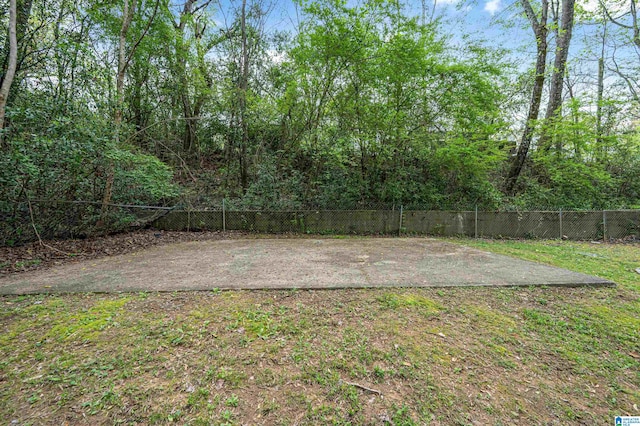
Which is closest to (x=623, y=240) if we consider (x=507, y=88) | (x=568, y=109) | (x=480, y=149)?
(x=568, y=109)

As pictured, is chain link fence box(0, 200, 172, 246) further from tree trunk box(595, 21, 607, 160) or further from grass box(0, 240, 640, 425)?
→ tree trunk box(595, 21, 607, 160)

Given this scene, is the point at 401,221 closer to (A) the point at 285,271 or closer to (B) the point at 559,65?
(A) the point at 285,271

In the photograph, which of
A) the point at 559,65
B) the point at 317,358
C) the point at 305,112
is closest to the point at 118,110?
the point at 305,112

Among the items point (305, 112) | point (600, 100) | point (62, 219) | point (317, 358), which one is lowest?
point (317, 358)

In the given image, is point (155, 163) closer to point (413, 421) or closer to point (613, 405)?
point (413, 421)

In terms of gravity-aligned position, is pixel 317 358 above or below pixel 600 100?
below

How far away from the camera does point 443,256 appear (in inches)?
175

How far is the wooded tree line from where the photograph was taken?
440 centimetres

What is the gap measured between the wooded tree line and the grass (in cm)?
318

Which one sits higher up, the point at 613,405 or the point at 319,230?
the point at 319,230

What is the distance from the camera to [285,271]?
3.46 metres

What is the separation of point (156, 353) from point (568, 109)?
10.8 m

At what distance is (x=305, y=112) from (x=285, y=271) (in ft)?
17.1

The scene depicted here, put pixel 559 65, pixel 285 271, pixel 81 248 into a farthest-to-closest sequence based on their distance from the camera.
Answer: pixel 559 65, pixel 81 248, pixel 285 271
